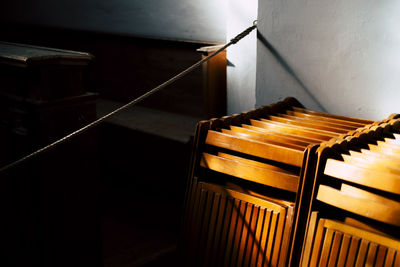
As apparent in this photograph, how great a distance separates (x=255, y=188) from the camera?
5.69 feet

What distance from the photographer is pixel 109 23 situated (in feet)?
14.5

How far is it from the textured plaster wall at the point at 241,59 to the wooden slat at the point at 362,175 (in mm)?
1566

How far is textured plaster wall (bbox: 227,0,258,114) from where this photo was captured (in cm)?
292

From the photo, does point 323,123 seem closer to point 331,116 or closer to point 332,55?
point 331,116

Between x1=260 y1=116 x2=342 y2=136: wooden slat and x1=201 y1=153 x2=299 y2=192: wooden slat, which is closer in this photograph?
x1=201 y1=153 x2=299 y2=192: wooden slat

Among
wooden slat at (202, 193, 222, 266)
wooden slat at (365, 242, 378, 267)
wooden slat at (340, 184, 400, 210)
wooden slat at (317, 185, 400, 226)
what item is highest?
wooden slat at (340, 184, 400, 210)

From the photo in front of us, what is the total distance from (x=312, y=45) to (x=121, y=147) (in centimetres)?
216

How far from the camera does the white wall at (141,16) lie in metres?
3.57

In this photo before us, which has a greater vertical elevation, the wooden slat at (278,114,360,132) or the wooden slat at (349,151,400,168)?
the wooden slat at (278,114,360,132)

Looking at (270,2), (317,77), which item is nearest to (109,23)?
(270,2)

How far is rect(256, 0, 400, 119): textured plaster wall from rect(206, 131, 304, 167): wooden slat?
755 millimetres

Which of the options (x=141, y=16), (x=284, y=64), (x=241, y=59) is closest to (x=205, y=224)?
(x=284, y=64)

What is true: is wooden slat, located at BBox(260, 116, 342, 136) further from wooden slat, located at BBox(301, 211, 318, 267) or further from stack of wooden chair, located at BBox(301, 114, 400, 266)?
wooden slat, located at BBox(301, 211, 318, 267)

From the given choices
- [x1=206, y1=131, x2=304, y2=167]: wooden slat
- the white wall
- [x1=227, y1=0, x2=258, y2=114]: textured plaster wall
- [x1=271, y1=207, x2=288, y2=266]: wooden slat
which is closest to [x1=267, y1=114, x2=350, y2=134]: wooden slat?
[x1=206, y1=131, x2=304, y2=167]: wooden slat
